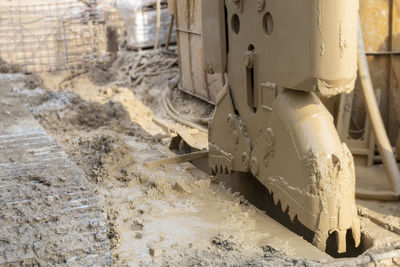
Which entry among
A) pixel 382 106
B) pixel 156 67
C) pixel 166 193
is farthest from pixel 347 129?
pixel 156 67

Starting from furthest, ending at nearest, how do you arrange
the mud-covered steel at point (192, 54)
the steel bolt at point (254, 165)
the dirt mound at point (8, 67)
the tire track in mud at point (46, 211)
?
the dirt mound at point (8, 67) < the mud-covered steel at point (192, 54) < the steel bolt at point (254, 165) < the tire track in mud at point (46, 211)

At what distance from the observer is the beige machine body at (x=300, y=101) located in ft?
14.5

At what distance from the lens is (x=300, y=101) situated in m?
4.79

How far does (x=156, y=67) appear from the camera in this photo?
576 inches

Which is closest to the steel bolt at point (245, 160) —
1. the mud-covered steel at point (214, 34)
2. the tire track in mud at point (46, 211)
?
A: the mud-covered steel at point (214, 34)

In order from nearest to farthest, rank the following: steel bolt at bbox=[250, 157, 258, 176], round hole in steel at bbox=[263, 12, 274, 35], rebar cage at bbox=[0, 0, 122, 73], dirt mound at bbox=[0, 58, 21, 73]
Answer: round hole in steel at bbox=[263, 12, 274, 35] < steel bolt at bbox=[250, 157, 258, 176] < dirt mound at bbox=[0, 58, 21, 73] < rebar cage at bbox=[0, 0, 122, 73]

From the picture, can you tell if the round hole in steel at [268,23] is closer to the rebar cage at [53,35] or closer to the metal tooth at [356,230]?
the metal tooth at [356,230]

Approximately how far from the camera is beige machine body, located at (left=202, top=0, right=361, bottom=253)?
4426mm

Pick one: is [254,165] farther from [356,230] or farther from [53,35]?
[53,35]

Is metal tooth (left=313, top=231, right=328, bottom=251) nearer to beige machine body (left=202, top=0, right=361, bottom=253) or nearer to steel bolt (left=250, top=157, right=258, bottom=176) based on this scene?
beige machine body (left=202, top=0, right=361, bottom=253)

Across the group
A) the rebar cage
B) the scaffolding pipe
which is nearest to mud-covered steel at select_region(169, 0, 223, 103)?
the scaffolding pipe

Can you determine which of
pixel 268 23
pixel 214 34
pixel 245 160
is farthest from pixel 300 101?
pixel 214 34

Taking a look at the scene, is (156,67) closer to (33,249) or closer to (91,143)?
(91,143)

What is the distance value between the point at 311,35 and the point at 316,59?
20 centimetres
